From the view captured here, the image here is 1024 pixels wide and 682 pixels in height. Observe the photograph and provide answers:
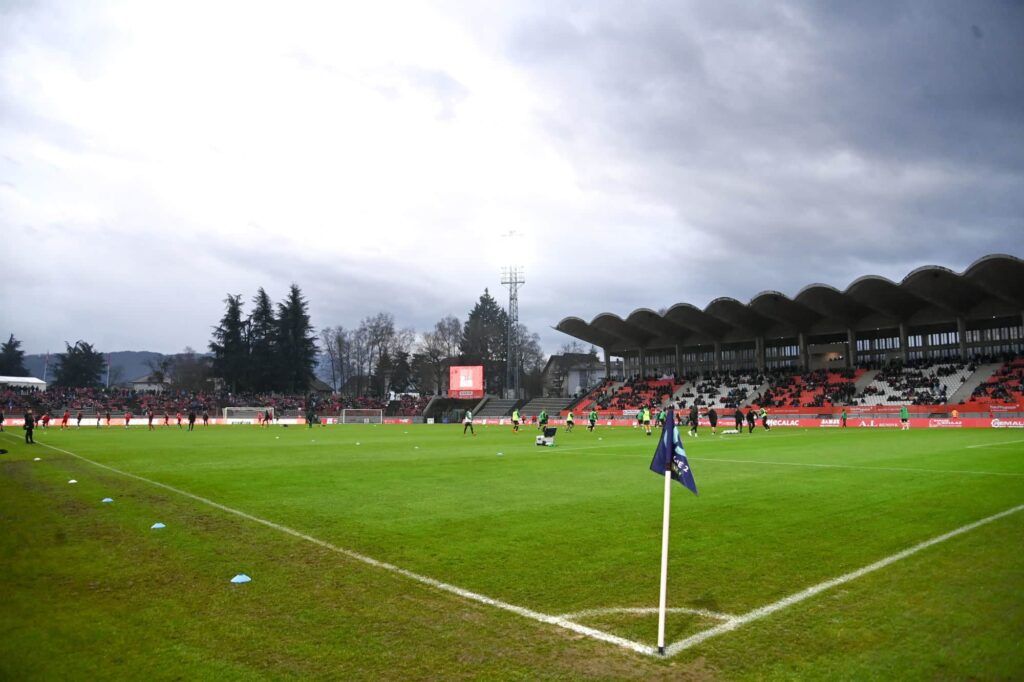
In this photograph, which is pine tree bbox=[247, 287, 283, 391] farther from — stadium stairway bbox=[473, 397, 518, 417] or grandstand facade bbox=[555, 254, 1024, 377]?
grandstand facade bbox=[555, 254, 1024, 377]

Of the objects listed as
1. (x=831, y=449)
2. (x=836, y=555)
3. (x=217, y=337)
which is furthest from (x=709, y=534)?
(x=217, y=337)

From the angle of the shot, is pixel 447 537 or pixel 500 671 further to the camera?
pixel 447 537

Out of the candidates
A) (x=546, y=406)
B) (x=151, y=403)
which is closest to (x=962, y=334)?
(x=546, y=406)

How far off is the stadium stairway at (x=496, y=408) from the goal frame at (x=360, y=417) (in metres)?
12.2

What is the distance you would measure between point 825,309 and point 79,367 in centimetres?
11706

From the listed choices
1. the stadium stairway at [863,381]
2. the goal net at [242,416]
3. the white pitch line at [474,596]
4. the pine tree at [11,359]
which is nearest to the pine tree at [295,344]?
the goal net at [242,416]

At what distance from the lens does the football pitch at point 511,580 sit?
15.8ft

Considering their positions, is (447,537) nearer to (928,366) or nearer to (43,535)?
(43,535)

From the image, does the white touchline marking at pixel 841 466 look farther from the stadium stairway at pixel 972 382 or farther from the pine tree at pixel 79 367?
the pine tree at pixel 79 367

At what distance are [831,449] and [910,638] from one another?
20.2 m

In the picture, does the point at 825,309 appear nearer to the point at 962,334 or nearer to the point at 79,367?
the point at 962,334

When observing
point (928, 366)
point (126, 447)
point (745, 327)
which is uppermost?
point (745, 327)

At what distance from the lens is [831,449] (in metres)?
23.4

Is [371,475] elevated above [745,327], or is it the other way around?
[745,327]
